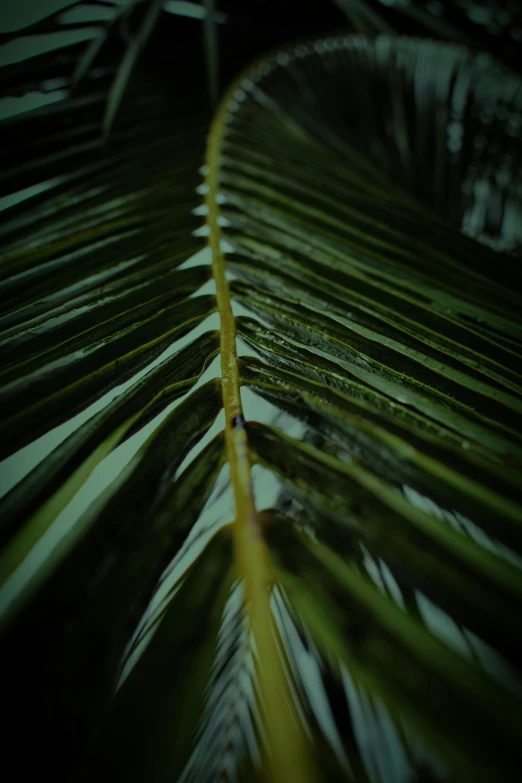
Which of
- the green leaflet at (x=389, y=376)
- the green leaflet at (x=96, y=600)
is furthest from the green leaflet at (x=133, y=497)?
the green leaflet at (x=389, y=376)

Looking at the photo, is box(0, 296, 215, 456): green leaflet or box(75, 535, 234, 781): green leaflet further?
box(0, 296, 215, 456): green leaflet

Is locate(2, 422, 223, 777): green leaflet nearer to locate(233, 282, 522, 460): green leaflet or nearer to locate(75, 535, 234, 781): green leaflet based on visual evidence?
locate(75, 535, 234, 781): green leaflet

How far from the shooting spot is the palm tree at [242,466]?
0.61 feet

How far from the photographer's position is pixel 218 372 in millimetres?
382

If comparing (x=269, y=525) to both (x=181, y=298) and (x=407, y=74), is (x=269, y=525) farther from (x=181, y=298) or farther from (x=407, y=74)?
(x=407, y=74)

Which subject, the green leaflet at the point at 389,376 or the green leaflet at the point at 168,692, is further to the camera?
the green leaflet at the point at 389,376

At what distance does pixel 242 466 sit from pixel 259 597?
0.27 feet

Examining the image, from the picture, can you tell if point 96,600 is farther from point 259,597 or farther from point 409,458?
point 409,458

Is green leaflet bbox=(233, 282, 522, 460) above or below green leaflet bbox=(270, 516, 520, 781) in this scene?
above

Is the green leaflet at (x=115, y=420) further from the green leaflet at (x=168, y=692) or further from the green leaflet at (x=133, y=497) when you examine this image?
the green leaflet at (x=168, y=692)

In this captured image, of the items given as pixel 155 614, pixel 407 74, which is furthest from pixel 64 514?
pixel 407 74

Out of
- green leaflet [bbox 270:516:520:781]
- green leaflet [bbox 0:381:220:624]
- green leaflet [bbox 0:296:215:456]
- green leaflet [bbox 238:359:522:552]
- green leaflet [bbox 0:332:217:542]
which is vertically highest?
green leaflet [bbox 0:296:215:456]

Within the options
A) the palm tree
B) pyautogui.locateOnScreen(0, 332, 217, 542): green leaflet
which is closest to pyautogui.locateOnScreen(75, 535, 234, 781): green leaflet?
the palm tree

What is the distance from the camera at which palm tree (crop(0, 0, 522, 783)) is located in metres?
0.19
